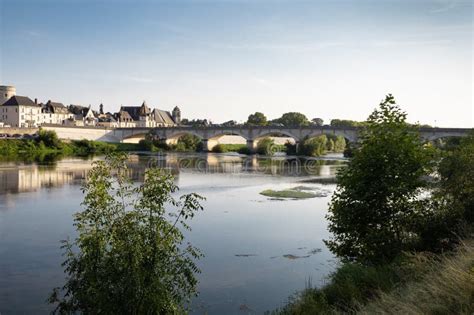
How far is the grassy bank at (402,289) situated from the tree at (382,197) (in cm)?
88

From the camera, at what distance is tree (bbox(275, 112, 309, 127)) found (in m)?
137

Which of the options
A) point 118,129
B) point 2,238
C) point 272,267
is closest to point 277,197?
point 272,267

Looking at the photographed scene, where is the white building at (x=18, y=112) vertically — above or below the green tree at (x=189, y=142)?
above

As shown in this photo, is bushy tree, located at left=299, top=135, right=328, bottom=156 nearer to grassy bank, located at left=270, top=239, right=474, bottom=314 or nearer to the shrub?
the shrub

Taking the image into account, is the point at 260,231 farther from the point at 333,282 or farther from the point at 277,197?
the point at 277,197

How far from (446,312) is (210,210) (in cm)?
1706

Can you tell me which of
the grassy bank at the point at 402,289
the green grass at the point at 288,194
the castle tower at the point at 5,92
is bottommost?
the green grass at the point at 288,194

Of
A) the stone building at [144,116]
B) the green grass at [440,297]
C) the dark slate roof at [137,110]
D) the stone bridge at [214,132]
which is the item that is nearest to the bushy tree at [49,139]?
the stone bridge at [214,132]

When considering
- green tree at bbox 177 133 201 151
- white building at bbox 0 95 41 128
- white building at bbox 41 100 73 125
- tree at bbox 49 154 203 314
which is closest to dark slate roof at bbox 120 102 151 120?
white building at bbox 41 100 73 125

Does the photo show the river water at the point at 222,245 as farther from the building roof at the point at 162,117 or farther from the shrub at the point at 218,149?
the building roof at the point at 162,117

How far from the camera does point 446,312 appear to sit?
590 cm

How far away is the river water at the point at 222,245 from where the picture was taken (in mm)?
10992

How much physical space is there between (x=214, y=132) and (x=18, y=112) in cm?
4252

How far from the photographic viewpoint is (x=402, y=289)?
781 cm
